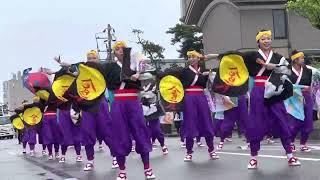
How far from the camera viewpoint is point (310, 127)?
36.4 ft

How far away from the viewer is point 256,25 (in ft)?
111

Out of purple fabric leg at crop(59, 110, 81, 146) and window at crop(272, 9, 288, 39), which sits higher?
window at crop(272, 9, 288, 39)

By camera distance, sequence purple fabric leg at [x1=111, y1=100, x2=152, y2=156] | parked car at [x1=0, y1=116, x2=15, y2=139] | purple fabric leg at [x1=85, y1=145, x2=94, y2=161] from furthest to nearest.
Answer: parked car at [x1=0, y1=116, x2=15, y2=139] < purple fabric leg at [x1=85, y1=145, x2=94, y2=161] < purple fabric leg at [x1=111, y1=100, x2=152, y2=156]

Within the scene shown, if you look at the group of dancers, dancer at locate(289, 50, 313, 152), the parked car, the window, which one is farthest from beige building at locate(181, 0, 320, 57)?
the group of dancers

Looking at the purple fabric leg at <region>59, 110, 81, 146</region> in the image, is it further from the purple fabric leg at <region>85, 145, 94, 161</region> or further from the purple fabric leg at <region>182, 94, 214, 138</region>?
the purple fabric leg at <region>182, 94, 214, 138</region>

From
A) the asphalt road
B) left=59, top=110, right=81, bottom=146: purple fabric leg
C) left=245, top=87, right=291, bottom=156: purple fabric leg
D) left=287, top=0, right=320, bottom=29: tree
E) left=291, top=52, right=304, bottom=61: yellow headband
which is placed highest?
left=287, top=0, right=320, bottom=29: tree

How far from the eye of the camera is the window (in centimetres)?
3472

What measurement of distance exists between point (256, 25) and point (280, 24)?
6.78 feet

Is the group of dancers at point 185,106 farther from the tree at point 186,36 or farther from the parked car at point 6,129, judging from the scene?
the tree at point 186,36

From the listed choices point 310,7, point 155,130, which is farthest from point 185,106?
point 310,7

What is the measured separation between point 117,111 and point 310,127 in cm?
452

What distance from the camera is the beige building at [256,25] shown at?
33625 millimetres

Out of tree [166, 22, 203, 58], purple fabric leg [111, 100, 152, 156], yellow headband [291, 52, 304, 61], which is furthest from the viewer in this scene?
tree [166, 22, 203, 58]

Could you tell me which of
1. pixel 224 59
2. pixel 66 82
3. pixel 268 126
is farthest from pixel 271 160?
pixel 66 82
